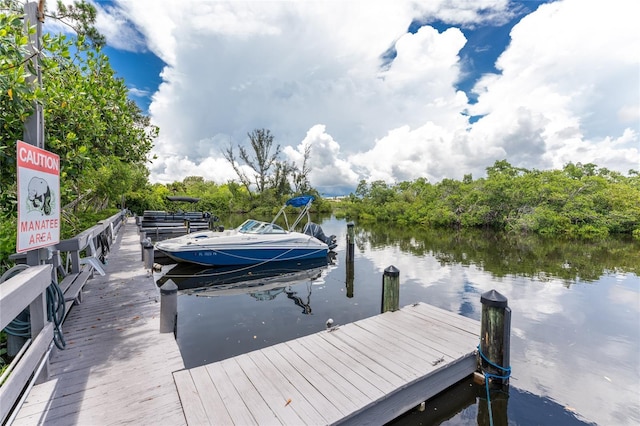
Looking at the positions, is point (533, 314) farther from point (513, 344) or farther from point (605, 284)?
point (605, 284)

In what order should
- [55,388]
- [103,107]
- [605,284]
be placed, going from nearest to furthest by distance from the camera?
[55,388] → [103,107] → [605,284]

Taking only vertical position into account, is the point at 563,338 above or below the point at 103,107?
below

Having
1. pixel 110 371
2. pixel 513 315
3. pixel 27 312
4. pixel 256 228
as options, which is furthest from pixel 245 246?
pixel 513 315

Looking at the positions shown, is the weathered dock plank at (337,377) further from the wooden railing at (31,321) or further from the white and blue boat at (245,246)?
the white and blue boat at (245,246)

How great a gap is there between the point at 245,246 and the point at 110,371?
6.25 m

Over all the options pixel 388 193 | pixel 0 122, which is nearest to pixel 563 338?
pixel 0 122

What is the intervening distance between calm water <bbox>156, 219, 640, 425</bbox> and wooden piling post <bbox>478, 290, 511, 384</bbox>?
→ 0.30m

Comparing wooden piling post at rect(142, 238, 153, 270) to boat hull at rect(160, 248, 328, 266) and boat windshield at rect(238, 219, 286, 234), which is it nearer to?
boat hull at rect(160, 248, 328, 266)

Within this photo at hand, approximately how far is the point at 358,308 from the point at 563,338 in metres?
3.63

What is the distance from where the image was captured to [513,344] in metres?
4.93

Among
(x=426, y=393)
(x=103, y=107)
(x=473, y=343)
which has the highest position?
(x=103, y=107)

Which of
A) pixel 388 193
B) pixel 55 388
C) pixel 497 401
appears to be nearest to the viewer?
pixel 55 388

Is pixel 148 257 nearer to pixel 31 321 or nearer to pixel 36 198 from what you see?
pixel 31 321

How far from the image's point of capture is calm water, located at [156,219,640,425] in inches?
137
